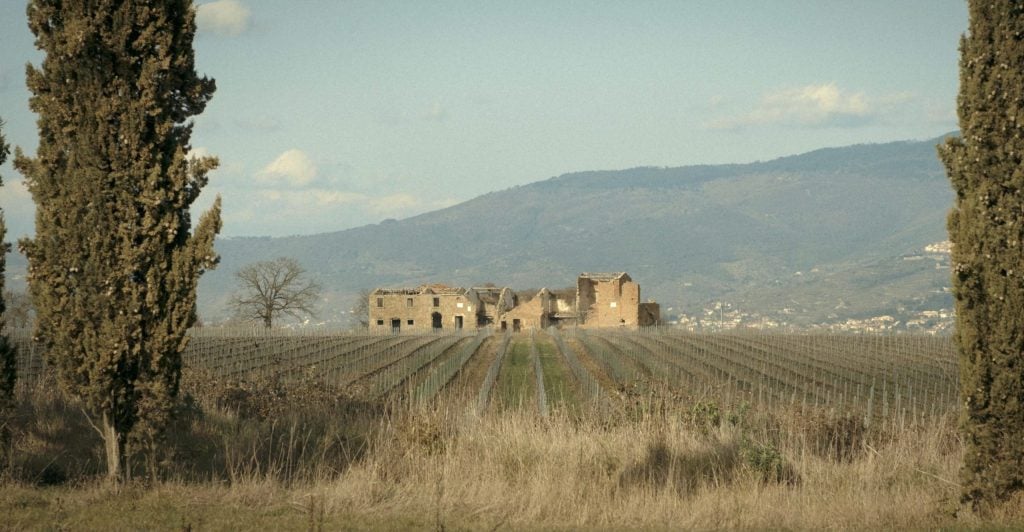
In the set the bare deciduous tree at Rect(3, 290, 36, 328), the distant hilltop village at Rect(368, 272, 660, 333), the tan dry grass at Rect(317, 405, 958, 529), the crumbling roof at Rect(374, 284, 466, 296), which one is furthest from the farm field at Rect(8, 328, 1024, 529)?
the crumbling roof at Rect(374, 284, 466, 296)

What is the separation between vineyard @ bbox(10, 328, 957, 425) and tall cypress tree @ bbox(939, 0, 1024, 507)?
408 inches

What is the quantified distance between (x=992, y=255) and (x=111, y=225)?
736 cm

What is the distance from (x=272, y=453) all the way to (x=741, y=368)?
1090 inches

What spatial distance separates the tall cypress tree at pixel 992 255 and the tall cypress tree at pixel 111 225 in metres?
6.35

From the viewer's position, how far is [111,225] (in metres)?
9.33

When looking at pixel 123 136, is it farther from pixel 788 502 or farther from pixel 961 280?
pixel 961 280

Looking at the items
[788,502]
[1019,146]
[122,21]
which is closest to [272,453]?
[122,21]

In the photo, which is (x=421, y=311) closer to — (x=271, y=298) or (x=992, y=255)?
(x=271, y=298)

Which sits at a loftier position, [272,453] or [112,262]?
[112,262]

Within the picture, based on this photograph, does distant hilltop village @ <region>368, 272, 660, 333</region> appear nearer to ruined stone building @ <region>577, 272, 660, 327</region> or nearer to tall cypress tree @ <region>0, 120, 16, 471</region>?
ruined stone building @ <region>577, 272, 660, 327</region>

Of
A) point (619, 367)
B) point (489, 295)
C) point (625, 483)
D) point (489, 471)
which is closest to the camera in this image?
point (625, 483)

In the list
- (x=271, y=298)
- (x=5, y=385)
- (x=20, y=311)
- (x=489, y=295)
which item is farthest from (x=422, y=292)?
(x=5, y=385)

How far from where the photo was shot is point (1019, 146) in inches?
338

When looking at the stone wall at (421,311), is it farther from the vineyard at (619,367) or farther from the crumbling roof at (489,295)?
the vineyard at (619,367)
